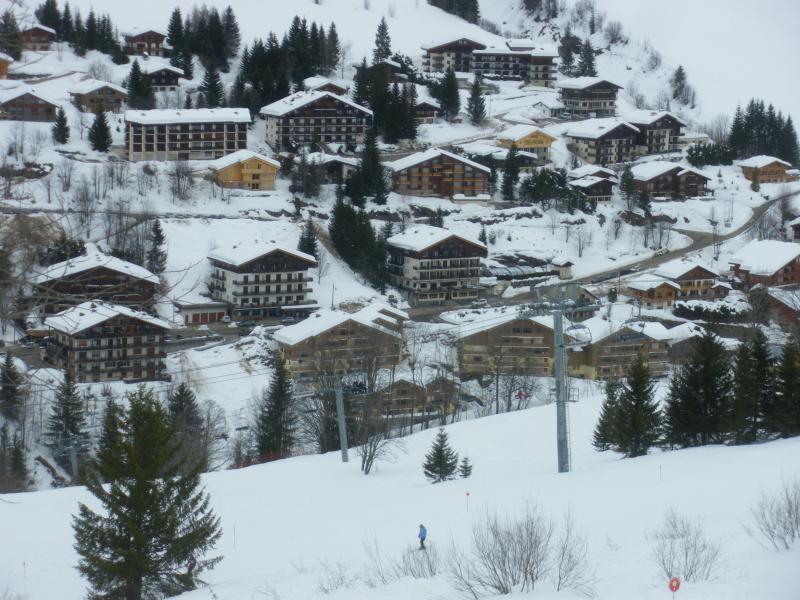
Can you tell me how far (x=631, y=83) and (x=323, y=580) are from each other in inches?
1551

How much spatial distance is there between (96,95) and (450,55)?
13.9m

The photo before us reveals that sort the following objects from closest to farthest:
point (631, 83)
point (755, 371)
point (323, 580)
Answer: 1. point (323, 580)
2. point (755, 371)
3. point (631, 83)

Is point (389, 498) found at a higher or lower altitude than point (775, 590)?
lower

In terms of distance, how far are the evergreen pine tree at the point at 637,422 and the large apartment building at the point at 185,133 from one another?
2015 cm

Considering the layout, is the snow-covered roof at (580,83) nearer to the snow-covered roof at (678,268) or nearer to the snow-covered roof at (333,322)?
the snow-covered roof at (678,268)

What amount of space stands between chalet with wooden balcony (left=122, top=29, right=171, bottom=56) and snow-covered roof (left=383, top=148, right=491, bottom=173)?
33.0 feet

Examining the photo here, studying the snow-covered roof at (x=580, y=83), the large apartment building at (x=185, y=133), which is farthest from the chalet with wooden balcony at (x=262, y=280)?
the snow-covered roof at (x=580, y=83)

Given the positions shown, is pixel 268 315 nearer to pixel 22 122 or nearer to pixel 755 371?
pixel 22 122

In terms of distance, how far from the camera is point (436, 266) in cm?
2619

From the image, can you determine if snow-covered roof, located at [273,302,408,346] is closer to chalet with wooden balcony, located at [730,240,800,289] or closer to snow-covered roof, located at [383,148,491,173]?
snow-covered roof, located at [383,148,491,173]

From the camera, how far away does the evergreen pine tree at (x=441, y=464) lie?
11703 millimetres

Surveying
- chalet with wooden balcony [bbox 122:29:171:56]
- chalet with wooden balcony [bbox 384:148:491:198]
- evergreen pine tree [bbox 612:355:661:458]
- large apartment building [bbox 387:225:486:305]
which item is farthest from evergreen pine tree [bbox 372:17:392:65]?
evergreen pine tree [bbox 612:355:661:458]

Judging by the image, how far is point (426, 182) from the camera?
30.7 metres

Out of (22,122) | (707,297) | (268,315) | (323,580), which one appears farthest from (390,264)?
(323,580)
